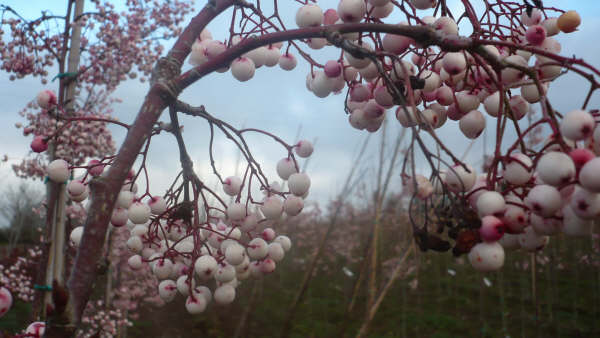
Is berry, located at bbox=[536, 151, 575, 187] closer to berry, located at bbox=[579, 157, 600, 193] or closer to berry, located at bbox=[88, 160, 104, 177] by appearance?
berry, located at bbox=[579, 157, 600, 193]

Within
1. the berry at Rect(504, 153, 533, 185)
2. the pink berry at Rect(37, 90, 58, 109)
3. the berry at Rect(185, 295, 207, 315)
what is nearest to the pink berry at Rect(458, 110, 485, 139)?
the berry at Rect(504, 153, 533, 185)

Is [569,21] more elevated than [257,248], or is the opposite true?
[569,21]

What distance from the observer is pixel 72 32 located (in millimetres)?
2145

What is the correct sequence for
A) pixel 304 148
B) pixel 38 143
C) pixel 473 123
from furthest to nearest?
pixel 304 148
pixel 38 143
pixel 473 123

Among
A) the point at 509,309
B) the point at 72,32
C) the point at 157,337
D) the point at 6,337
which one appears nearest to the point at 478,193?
the point at 6,337

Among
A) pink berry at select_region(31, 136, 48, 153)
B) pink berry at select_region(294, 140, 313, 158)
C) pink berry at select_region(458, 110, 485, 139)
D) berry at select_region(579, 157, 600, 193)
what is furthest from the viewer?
pink berry at select_region(294, 140, 313, 158)

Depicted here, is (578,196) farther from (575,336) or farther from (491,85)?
(575,336)

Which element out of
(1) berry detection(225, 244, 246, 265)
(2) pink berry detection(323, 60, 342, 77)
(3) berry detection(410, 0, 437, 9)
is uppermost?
(3) berry detection(410, 0, 437, 9)

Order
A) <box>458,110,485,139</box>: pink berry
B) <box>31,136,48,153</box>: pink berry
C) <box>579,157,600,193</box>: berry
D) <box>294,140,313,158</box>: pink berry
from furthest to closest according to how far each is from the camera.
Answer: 1. <box>294,140,313,158</box>: pink berry
2. <box>31,136,48,153</box>: pink berry
3. <box>458,110,485,139</box>: pink berry
4. <box>579,157,600,193</box>: berry

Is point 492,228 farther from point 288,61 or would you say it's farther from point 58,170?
point 58,170

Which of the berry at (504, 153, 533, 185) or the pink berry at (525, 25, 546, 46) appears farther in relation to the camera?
the pink berry at (525, 25, 546, 46)

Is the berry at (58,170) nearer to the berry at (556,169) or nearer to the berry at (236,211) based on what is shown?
the berry at (236,211)

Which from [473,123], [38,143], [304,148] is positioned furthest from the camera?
[304,148]

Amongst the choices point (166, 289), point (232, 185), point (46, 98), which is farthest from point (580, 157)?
point (46, 98)
